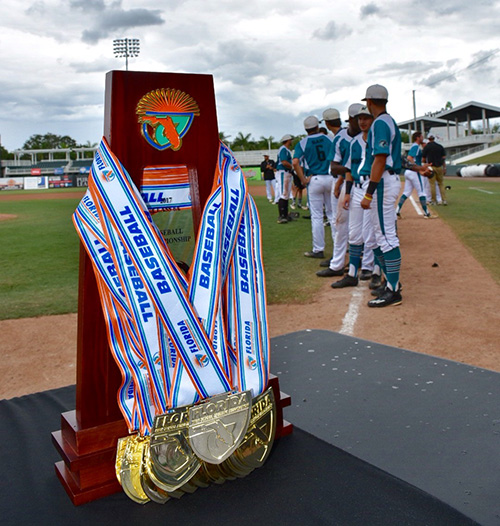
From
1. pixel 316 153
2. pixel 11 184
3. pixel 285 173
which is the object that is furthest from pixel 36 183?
pixel 316 153

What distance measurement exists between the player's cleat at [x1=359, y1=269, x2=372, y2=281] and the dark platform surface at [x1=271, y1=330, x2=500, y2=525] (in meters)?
3.86

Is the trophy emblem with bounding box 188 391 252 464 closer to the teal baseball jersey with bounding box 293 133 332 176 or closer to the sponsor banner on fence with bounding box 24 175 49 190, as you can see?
the teal baseball jersey with bounding box 293 133 332 176

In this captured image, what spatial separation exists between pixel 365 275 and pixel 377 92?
2.73m

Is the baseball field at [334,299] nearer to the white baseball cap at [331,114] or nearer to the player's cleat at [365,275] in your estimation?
the player's cleat at [365,275]

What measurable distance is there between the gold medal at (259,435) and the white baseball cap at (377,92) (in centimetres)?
417

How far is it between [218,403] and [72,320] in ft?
14.6

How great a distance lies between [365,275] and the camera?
733 centimetres

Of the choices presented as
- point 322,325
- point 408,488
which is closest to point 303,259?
point 322,325

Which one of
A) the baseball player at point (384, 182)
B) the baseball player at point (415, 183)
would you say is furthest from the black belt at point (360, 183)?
the baseball player at point (415, 183)

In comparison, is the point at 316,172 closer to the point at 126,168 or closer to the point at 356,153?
the point at 356,153

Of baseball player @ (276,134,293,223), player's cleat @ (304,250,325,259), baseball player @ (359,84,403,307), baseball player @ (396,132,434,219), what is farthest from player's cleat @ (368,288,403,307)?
baseball player @ (276,134,293,223)

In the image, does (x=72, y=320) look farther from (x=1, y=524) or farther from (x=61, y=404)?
(x=1, y=524)

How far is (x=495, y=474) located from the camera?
74.8 inches

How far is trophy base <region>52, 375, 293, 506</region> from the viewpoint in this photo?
1752 mm
